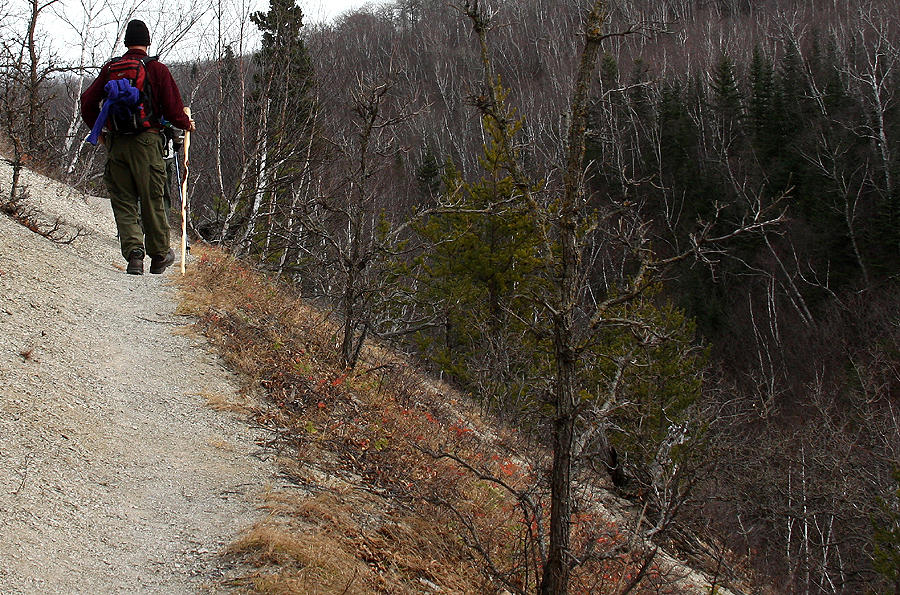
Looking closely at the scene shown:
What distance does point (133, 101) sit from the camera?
5531mm

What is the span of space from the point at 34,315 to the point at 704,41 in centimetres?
6979

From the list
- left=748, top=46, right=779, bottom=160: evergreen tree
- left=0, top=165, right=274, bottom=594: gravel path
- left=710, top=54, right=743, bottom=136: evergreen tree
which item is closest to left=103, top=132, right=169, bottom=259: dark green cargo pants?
left=0, top=165, right=274, bottom=594: gravel path

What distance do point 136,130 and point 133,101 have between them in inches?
9.3

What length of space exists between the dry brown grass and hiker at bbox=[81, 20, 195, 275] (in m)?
1.85

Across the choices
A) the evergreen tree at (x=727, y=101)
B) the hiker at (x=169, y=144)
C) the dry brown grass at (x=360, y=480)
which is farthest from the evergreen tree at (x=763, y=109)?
the hiker at (x=169, y=144)

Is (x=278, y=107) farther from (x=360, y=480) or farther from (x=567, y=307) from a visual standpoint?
(x=567, y=307)

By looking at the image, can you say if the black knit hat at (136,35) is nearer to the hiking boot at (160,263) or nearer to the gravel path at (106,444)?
the hiking boot at (160,263)

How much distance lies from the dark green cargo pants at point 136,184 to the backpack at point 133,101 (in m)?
0.09

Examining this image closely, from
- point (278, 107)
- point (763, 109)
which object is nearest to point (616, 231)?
point (278, 107)

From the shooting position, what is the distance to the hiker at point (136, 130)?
552 centimetres

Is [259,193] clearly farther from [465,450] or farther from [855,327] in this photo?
[855,327]

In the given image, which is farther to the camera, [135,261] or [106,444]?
[135,261]

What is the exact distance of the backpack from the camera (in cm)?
551

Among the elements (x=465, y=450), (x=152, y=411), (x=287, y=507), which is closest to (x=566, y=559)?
(x=287, y=507)
